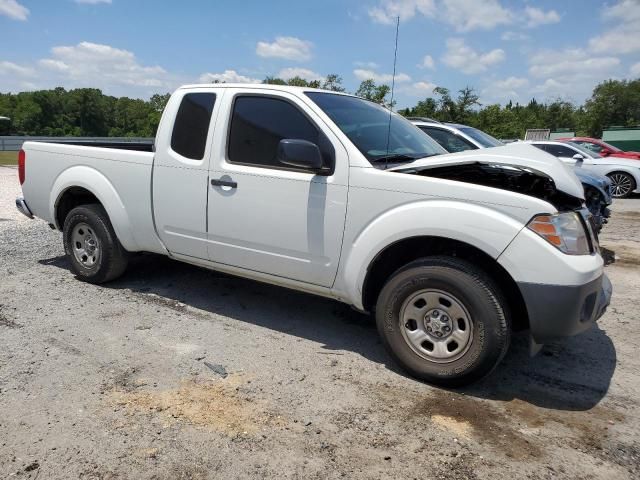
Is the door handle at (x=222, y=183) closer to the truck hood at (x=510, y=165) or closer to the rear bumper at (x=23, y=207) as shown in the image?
the truck hood at (x=510, y=165)

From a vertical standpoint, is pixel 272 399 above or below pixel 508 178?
below

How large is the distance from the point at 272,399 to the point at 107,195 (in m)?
2.79

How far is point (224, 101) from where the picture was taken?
4.25 meters

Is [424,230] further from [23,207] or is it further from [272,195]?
[23,207]

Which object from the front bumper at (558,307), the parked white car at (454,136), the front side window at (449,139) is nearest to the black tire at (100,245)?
the front bumper at (558,307)

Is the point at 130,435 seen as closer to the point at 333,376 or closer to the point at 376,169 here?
the point at 333,376

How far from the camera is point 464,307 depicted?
3.20 m

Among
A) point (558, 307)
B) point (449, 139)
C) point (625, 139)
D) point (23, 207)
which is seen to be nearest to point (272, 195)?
point (558, 307)

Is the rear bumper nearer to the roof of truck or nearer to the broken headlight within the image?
the roof of truck

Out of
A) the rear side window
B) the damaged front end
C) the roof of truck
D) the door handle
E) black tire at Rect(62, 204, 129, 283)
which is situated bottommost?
black tire at Rect(62, 204, 129, 283)

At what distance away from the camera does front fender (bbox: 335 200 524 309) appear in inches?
121

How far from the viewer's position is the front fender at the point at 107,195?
481 cm

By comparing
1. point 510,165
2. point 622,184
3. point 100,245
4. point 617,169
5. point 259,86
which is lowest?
point 100,245

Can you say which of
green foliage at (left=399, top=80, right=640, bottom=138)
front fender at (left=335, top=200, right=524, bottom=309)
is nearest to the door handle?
front fender at (left=335, top=200, right=524, bottom=309)
